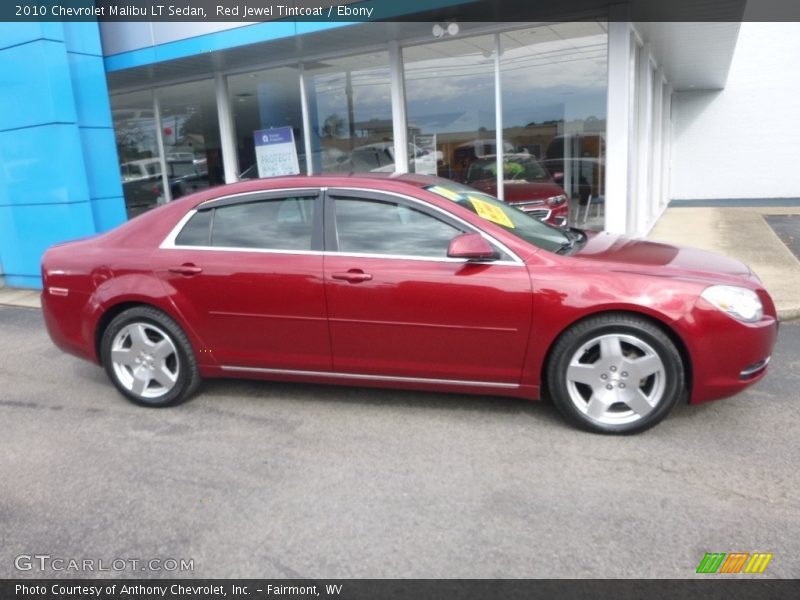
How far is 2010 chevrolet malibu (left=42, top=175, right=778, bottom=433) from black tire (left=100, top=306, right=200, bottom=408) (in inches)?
0.4

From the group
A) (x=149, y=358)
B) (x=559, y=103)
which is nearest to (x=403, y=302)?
(x=149, y=358)

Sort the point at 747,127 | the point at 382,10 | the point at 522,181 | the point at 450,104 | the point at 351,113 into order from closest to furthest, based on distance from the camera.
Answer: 1. the point at 382,10
2. the point at 522,181
3. the point at 450,104
4. the point at 351,113
5. the point at 747,127

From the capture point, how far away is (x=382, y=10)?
7.68m

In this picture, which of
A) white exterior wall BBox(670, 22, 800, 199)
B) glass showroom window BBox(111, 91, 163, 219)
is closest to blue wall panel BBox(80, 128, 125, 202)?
glass showroom window BBox(111, 91, 163, 219)

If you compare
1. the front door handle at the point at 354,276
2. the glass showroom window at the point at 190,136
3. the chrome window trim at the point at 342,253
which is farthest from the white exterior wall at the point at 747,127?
the front door handle at the point at 354,276

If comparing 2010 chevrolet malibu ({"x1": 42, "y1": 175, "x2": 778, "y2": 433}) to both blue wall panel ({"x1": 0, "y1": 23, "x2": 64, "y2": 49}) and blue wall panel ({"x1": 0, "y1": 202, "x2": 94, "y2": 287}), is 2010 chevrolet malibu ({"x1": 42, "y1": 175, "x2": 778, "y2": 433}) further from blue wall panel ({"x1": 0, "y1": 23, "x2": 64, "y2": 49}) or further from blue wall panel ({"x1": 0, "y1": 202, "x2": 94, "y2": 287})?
blue wall panel ({"x1": 0, "y1": 23, "x2": 64, "y2": 49})

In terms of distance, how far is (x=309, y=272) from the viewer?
414 cm

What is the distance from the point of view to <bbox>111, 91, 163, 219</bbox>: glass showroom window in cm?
1311

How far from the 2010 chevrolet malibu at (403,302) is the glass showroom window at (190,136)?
7903 millimetres

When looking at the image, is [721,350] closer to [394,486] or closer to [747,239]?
[394,486]

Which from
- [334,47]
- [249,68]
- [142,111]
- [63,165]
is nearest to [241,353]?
[63,165]

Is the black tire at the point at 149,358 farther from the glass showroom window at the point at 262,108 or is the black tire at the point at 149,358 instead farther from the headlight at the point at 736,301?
the glass showroom window at the point at 262,108

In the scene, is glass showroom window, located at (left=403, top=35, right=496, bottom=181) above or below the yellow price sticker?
above

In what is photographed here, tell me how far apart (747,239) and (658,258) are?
26.3 feet
